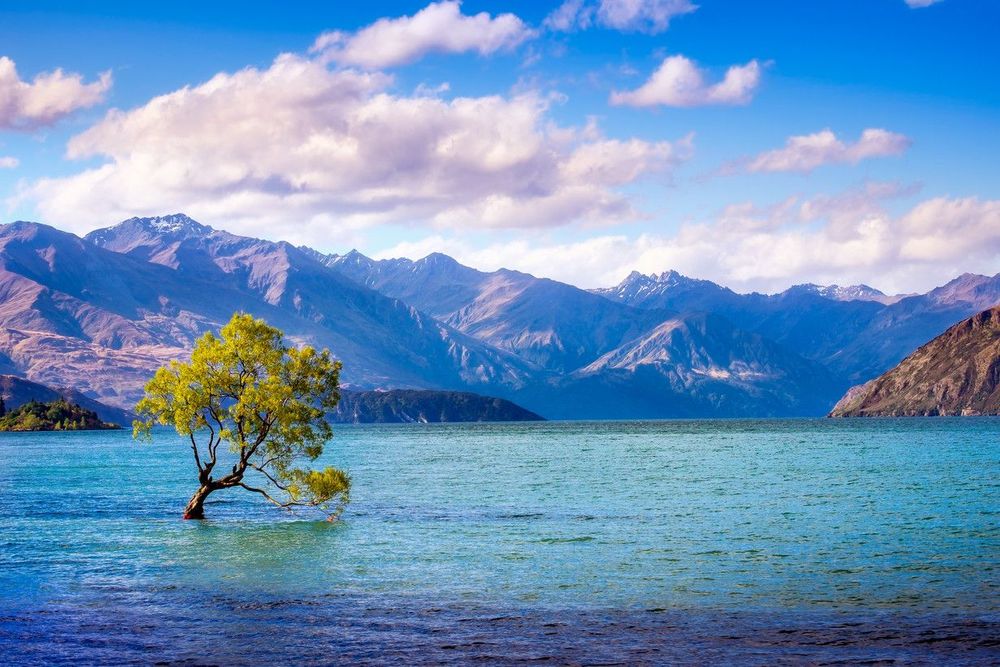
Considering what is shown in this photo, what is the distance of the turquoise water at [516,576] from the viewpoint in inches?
1347

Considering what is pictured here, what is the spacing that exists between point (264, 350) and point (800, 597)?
42.5m

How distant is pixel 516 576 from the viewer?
48.2 m

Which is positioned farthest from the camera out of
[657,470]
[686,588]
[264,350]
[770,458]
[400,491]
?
[770,458]

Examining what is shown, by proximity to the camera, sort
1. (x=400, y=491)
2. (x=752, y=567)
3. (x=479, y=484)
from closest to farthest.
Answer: (x=752, y=567)
(x=400, y=491)
(x=479, y=484)

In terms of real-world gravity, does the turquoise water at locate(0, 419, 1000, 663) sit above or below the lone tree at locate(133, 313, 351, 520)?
below

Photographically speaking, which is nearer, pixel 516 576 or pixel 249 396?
pixel 516 576

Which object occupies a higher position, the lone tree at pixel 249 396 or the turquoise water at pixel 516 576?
the lone tree at pixel 249 396

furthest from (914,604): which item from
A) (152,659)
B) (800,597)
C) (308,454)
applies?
(308,454)

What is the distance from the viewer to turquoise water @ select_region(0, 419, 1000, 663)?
34219mm

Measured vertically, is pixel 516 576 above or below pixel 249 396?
below

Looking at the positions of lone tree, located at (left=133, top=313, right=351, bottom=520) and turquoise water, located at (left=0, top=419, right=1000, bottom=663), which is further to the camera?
lone tree, located at (left=133, top=313, right=351, bottom=520)

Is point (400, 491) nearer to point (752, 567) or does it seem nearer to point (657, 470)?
point (657, 470)

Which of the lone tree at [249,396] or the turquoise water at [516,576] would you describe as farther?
the lone tree at [249,396]

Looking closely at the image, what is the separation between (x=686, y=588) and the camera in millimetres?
44562
